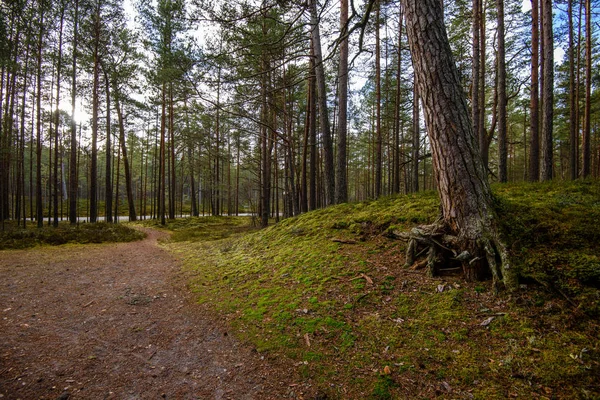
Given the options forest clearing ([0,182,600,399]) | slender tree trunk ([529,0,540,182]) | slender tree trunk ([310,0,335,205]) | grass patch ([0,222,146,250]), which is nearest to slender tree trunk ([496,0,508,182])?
slender tree trunk ([529,0,540,182])

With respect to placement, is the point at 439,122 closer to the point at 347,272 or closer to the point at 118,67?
the point at 347,272

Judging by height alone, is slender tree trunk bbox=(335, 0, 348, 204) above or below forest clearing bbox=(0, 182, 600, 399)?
above

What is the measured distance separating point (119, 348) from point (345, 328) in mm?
2522

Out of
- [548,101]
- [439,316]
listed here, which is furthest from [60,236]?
[548,101]

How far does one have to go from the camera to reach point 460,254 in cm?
300

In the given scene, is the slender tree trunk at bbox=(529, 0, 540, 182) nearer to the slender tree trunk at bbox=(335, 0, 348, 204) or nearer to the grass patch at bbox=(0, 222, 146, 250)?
the slender tree trunk at bbox=(335, 0, 348, 204)

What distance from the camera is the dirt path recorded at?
2.13 metres

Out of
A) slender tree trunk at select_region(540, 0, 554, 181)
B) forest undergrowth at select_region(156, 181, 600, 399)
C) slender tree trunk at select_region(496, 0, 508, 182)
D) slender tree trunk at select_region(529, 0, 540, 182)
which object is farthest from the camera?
slender tree trunk at select_region(529, 0, 540, 182)

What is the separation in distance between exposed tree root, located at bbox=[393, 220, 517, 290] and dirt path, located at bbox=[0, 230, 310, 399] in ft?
7.55

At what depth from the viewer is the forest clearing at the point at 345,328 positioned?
Result: 1944 millimetres

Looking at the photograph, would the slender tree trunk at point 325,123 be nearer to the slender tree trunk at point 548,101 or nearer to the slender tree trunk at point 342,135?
the slender tree trunk at point 342,135

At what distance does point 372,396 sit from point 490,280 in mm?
2002

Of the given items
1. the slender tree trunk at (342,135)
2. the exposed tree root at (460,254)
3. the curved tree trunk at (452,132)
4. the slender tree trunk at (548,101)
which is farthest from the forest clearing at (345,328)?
the slender tree trunk at (548,101)

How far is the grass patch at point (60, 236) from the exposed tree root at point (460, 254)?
1167 cm
